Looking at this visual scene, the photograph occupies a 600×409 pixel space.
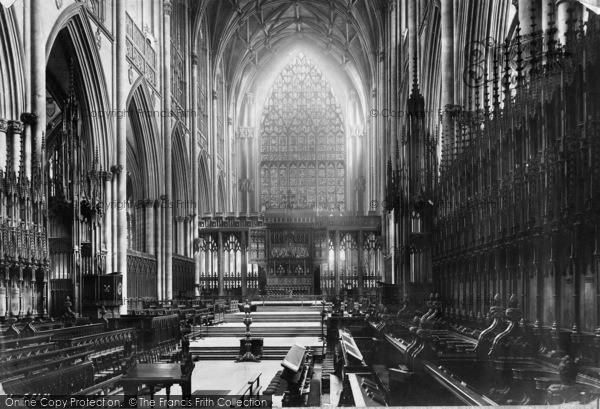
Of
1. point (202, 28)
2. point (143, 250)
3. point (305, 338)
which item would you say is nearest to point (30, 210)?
point (305, 338)

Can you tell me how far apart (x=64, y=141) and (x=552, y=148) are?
12963 mm

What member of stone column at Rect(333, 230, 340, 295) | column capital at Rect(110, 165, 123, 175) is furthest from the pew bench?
stone column at Rect(333, 230, 340, 295)

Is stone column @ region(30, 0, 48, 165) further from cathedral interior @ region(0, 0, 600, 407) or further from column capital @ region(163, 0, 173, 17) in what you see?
column capital @ region(163, 0, 173, 17)

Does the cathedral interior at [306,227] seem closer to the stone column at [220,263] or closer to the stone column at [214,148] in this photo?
the stone column at [220,263]

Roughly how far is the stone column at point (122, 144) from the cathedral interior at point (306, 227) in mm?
71

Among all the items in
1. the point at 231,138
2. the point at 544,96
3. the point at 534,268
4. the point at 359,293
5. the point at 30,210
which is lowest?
the point at 359,293

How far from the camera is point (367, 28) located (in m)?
42.8

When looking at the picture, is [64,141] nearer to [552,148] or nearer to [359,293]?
[552,148]

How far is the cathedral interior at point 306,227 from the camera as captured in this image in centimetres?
668

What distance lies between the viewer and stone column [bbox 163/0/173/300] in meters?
28.3

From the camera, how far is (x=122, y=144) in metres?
22.6

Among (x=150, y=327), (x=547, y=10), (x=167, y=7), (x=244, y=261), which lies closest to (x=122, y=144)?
(x=167, y=7)

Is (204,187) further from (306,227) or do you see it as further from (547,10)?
(547,10)

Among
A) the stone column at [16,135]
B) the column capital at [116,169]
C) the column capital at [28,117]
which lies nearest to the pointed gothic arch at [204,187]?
the column capital at [116,169]
